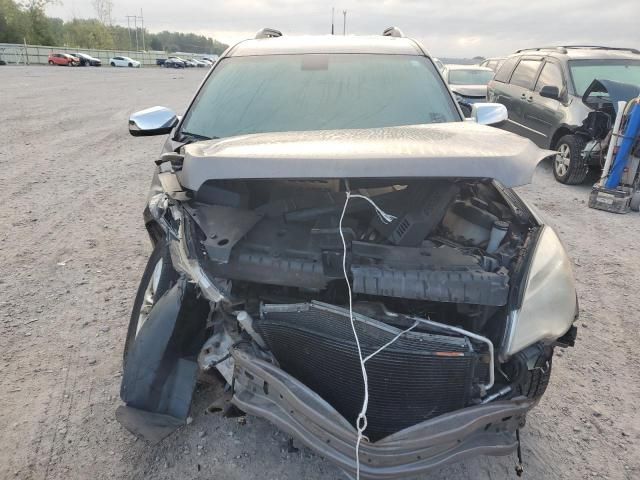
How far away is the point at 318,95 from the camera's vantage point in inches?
117

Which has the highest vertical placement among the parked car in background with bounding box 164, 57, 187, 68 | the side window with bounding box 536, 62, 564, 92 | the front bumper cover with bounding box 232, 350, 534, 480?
the parked car in background with bounding box 164, 57, 187, 68

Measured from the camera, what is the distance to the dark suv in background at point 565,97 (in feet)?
22.4

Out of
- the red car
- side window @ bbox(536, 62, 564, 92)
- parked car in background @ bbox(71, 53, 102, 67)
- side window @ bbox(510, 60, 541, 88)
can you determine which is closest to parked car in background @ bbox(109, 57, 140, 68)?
parked car in background @ bbox(71, 53, 102, 67)

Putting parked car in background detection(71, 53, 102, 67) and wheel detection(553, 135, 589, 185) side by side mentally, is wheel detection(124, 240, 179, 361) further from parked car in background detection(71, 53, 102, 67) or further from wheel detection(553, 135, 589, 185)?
parked car in background detection(71, 53, 102, 67)

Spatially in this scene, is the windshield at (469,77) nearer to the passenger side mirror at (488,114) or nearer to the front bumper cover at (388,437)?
the passenger side mirror at (488,114)

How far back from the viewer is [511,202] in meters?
2.53

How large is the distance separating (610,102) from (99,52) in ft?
198

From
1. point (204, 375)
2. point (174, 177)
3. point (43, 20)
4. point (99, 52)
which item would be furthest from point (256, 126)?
point (43, 20)

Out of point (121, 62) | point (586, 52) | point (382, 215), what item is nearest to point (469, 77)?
point (586, 52)

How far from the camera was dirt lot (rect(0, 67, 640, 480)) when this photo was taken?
210 cm

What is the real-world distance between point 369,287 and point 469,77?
40.1 feet

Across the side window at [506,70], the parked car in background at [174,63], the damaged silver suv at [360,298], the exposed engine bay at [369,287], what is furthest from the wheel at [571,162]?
the parked car in background at [174,63]

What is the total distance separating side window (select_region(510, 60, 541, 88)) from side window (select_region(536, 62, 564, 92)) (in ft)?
0.72

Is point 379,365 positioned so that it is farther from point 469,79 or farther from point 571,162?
point 469,79
